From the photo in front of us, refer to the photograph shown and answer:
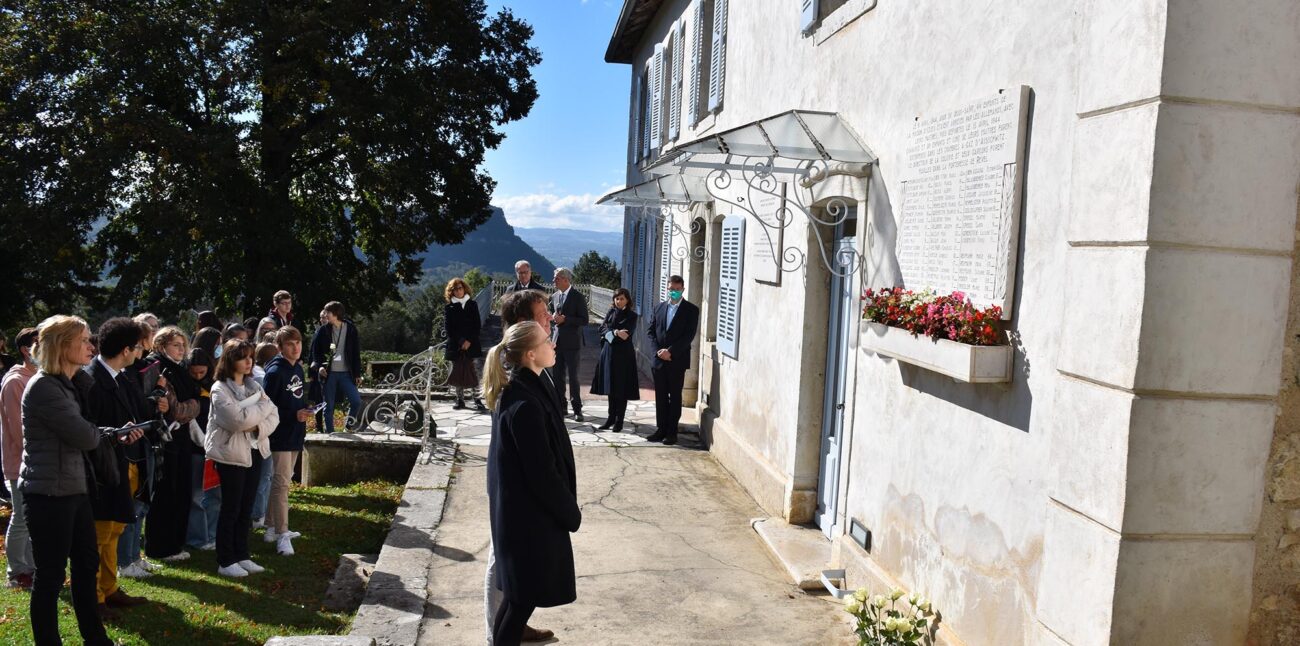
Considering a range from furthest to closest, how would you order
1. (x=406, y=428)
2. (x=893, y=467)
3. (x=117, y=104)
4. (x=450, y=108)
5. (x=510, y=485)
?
1. (x=450, y=108)
2. (x=117, y=104)
3. (x=406, y=428)
4. (x=893, y=467)
5. (x=510, y=485)

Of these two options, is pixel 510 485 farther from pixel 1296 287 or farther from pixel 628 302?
pixel 628 302

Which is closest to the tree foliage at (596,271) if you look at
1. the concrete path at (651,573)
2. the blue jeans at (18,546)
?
the concrete path at (651,573)

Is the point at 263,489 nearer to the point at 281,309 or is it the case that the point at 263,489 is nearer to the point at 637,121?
the point at 281,309

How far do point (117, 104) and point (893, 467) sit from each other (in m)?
17.0

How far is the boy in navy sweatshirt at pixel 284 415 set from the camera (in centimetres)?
656

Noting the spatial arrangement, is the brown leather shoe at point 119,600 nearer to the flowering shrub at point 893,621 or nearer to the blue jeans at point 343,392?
the flowering shrub at point 893,621

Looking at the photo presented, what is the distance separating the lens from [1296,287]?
321 centimetres

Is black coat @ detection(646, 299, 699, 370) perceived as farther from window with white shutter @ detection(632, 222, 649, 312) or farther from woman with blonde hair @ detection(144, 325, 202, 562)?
window with white shutter @ detection(632, 222, 649, 312)

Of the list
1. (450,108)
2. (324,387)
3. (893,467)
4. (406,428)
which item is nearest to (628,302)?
(406,428)

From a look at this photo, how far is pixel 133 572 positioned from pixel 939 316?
202 inches

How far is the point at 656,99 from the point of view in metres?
15.9

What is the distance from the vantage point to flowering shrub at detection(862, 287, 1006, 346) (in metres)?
4.04

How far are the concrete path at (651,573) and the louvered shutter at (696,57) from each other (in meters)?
5.39

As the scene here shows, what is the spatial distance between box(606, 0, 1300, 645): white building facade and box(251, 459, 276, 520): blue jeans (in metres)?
3.53
